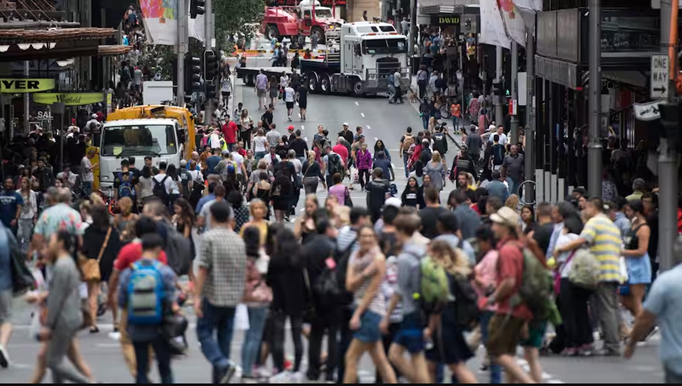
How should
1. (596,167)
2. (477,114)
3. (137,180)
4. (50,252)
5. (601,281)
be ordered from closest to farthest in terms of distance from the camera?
(50,252) < (601,281) < (596,167) < (137,180) < (477,114)

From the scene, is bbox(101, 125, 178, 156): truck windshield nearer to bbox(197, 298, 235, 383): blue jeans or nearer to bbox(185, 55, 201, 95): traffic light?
bbox(185, 55, 201, 95): traffic light

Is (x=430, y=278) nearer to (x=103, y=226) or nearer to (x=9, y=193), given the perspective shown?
(x=103, y=226)

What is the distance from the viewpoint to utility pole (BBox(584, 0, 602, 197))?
24.1 meters

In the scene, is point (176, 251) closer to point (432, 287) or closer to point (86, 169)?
point (432, 287)

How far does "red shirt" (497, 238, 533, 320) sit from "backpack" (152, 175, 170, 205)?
14.8 meters

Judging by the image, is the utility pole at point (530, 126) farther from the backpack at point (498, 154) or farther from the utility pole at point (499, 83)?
the utility pole at point (499, 83)

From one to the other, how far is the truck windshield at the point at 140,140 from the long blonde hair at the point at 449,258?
71.1 ft

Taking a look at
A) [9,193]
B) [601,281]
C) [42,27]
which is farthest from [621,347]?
[42,27]

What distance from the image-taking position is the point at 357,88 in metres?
67.9

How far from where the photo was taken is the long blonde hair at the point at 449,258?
13484 mm

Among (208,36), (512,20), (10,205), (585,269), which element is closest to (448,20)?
(208,36)

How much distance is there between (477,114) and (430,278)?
43.3 metres

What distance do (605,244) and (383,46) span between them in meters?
49.6

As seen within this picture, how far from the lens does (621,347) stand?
685 inches
